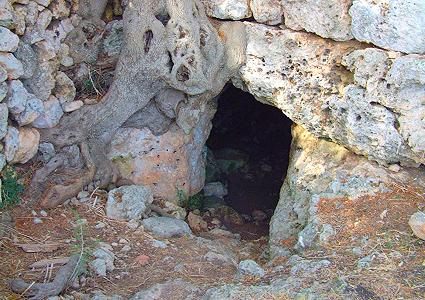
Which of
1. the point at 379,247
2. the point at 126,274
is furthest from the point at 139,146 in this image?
the point at 379,247

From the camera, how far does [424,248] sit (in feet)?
13.8

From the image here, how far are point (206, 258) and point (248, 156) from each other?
3.32m

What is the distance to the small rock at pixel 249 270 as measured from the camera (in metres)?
4.28

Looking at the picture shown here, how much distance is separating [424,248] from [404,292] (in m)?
0.54

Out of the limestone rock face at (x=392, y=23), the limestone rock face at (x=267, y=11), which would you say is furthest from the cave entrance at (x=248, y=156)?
the limestone rock face at (x=392, y=23)

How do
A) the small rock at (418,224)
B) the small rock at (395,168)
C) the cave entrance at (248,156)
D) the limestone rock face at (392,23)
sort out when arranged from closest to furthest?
the small rock at (418,224) → the limestone rock face at (392,23) → the small rock at (395,168) → the cave entrance at (248,156)

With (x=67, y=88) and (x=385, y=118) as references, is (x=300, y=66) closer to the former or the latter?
(x=385, y=118)

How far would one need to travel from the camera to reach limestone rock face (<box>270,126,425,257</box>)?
4.74 meters

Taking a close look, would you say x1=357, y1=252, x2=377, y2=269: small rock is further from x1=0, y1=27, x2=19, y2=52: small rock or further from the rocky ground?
x1=0, y1=27, x2=19, y2=52: small rock

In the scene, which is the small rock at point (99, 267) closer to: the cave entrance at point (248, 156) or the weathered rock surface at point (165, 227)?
the weathered rock surface at point (165, 227)

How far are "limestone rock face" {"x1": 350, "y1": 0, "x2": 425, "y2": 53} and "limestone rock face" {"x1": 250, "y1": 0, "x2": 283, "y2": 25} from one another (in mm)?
718

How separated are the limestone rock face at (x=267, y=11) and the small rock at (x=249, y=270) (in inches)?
87.8

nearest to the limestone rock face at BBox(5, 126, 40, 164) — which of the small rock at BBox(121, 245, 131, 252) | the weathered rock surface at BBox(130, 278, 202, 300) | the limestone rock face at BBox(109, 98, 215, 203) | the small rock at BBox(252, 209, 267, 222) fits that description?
the limestone rock face at BBox(109, 98, 215, 203)

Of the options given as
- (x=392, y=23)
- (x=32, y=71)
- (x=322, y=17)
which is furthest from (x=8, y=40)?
(x=392, y=23)
